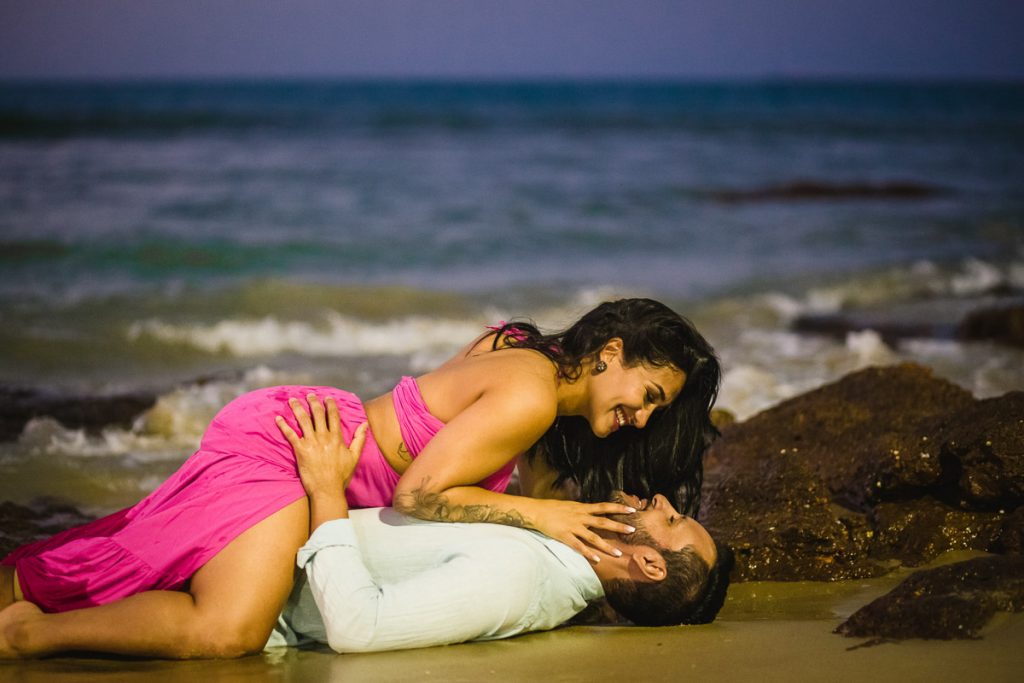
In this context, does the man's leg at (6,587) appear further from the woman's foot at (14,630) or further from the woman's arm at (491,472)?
the woman's arm at (491,472)

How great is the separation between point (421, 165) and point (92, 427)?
18454 millimetres

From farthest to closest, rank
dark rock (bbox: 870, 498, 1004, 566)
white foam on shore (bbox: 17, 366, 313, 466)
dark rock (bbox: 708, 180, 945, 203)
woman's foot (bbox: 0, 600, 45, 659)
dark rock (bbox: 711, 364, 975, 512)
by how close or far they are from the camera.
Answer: dark rock (bbox: 708, 180, 945, 203) < white foam on shore (bbox: 17, 366, 313, 466) < dark rock (bbox: 711, 364, 975, 512) < dark rock (bbox: 870, 498, 1004, 566) < woman's foot (bbox: 0, 600, 45, 659)

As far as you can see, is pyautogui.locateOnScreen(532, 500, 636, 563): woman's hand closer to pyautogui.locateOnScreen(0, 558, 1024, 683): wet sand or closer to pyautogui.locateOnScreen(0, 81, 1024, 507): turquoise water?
pyautogui.locateOnScreen(0, 558, 1024, 683): wet sand

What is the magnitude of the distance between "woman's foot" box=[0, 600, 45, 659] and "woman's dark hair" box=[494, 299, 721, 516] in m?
1.87

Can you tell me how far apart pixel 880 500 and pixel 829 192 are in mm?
20388

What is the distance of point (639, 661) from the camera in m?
3.68

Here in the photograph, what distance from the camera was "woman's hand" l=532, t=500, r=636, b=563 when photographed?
4.11 meters

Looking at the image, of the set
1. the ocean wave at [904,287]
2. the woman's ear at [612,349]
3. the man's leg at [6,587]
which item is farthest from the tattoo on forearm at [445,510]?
the ocean wave at [904,287]

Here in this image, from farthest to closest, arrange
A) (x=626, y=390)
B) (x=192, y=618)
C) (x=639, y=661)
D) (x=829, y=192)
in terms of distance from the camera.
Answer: (x=829, y=192) < (x=626, y=390) < (x=192, y=618) < (x=639, y=661)

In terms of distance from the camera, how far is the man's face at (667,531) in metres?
4.08

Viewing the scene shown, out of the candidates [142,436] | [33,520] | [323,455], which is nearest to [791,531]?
[323,455]

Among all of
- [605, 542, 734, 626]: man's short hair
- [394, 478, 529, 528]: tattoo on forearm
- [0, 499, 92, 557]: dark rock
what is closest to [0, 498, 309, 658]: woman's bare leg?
[394, 478, 529, 528]: tattoo on forearm

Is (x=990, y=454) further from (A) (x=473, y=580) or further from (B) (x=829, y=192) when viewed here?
(B) (x=829, y=192)

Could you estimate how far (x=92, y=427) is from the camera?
741 cm
